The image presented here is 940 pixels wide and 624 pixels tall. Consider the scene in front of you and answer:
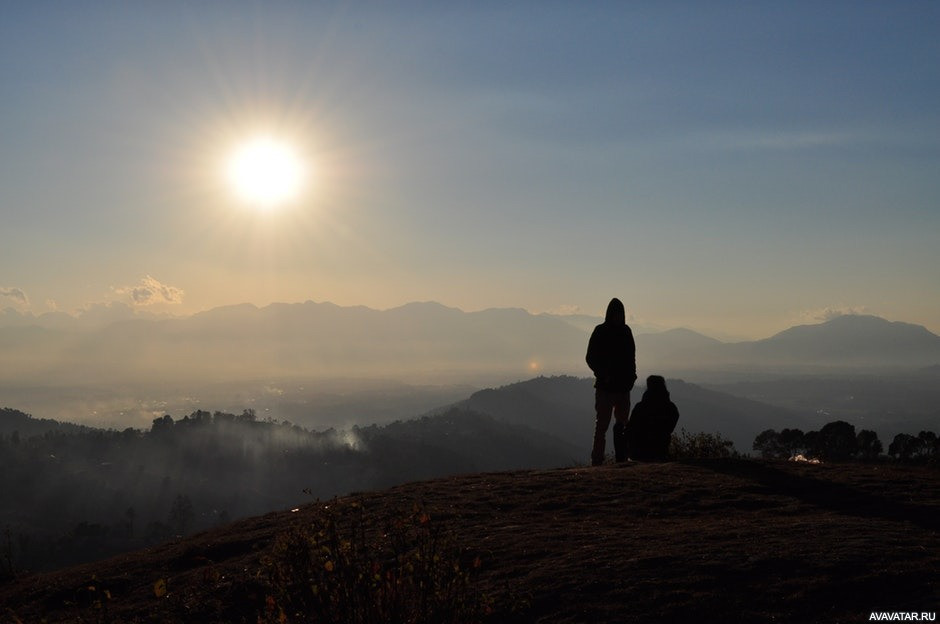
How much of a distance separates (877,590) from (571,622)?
1.88m

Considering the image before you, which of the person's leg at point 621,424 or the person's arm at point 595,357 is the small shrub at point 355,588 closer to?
the person's arm at point 595,357

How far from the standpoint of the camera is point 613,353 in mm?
12672

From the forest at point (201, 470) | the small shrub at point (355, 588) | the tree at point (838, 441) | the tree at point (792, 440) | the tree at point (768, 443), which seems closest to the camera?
the small shrub at point (355, 588)

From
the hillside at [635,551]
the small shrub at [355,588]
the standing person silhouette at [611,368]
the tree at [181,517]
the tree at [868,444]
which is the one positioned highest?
the standing person silhouette at [611,368]

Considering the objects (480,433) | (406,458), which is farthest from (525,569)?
(480,433)

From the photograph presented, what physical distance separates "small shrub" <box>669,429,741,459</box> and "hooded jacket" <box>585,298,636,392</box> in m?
2.00

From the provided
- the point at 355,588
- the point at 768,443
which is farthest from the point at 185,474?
the point at 355,588

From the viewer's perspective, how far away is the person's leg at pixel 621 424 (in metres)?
12.8

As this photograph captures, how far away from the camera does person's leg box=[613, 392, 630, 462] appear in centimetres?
1284

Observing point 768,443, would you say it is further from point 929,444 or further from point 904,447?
point 929,444

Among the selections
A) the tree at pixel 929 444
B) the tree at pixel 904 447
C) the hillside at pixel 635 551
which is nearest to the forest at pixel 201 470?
the tree at pixel 904 447

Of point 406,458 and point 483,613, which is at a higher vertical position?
point 483,613

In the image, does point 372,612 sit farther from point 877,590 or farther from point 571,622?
point 877,590

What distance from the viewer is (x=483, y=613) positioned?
15.2ft
